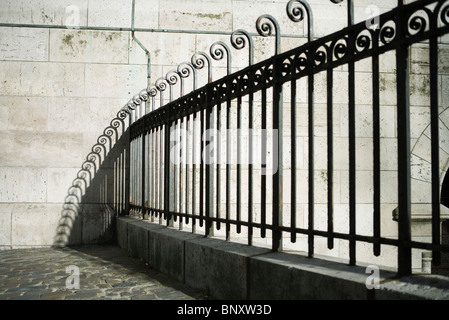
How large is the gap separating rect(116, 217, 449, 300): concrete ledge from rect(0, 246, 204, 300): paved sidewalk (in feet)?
0.62

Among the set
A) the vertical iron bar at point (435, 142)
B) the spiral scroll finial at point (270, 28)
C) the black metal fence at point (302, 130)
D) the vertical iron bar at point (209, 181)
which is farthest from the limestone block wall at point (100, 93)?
the vertical iron bar at point (435, 142)

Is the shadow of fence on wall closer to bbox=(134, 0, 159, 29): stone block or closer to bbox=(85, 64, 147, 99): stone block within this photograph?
bbox=(85, 64, 147, 99): stone block

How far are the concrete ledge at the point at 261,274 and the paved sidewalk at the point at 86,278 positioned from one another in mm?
190

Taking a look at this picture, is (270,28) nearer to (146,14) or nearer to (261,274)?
(261,274)

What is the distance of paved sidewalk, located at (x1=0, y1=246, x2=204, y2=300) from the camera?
3.84 meters

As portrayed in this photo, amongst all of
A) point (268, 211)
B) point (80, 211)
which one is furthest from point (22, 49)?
point (268, 211)

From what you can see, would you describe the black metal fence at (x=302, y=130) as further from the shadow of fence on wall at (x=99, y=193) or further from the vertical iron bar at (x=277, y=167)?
the shadow of fence on wall at (x=99, y=193)

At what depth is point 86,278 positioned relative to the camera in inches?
180

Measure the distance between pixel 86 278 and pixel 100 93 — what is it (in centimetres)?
419

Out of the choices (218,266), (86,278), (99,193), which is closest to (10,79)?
(99,193)

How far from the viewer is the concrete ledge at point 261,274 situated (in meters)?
2.12

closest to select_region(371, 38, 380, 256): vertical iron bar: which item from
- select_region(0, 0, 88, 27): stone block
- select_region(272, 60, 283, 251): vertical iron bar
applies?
select_region(272, 60, 283, 251): vertical iron bar

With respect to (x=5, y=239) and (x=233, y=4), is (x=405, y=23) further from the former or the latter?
(x=5, y=239)
